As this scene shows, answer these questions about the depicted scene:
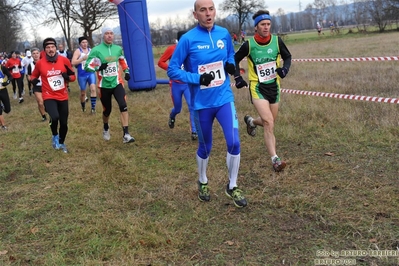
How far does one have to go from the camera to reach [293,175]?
16.4 ft

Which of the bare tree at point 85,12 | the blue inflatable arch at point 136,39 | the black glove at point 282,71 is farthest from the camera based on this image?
the bare tree at point 85,12

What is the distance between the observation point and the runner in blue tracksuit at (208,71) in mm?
4035

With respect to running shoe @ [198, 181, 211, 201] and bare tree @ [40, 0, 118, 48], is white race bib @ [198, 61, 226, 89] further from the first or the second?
bare tree @ [40, 0, 118, 48]

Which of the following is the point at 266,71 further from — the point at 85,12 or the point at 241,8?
the point at 241,8

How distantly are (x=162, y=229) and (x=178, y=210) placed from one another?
54cm

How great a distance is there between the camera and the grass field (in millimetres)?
3396

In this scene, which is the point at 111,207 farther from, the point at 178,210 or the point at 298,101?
the point at 298,101

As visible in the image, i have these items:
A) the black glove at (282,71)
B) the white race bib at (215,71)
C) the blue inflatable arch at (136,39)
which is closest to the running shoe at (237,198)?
the white race bib at (215,71)

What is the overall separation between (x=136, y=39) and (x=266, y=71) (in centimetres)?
978

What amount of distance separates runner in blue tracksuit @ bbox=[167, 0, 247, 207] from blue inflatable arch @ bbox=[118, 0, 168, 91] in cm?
1002

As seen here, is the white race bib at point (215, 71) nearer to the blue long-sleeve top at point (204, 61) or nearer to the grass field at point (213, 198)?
the blue long-sleeve top at point (204, 61)

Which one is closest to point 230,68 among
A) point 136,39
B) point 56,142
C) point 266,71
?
point 266,71

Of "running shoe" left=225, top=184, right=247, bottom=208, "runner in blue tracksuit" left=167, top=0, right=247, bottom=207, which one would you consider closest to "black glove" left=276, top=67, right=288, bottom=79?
"runner in blue tracksuit" left=167, top=0, right=247, bottom=207

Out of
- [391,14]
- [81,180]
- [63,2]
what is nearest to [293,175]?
[81,180]
